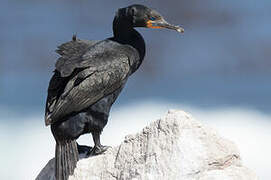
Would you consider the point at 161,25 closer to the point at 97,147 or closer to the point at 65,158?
the point at 97,147

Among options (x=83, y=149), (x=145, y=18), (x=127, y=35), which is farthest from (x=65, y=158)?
(x=145, y=18)

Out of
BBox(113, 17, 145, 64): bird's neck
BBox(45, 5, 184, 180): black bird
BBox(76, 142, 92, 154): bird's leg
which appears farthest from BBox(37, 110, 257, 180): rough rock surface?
BBox(113, 17, 145, 64): bird's neck

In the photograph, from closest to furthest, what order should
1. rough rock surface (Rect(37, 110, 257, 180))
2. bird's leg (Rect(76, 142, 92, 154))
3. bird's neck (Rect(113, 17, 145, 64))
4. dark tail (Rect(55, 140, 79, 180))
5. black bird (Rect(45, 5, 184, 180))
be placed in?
rough rock surface (Rect(37, 110, 257, 180))
dark tail (Rect(55, 140, 79, 180))
black bird (Rect(45, 5, 184, 180))
bird's leg (Rect(76, 142, 92, 154))
bird's neck (Rect(113, 17, 145, 64))

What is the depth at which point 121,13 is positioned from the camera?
644cm

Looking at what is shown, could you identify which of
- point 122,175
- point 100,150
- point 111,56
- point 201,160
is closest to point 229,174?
point 201,160

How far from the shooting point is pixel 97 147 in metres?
6.03

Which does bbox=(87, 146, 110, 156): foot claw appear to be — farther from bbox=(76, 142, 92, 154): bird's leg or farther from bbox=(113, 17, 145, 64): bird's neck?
bbox=(113, 17, 145, 64): bird's neck

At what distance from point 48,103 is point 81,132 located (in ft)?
1.69

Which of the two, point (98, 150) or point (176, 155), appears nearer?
point (176, 155)

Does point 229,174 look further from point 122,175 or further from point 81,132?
point 81,132

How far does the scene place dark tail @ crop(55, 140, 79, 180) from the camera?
573 centimetres

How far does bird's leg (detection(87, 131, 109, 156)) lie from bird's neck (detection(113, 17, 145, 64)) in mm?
1100

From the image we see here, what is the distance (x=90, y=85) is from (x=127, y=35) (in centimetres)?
89

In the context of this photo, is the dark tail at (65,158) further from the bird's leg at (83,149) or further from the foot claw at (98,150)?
the bird's leg at (83,149)
